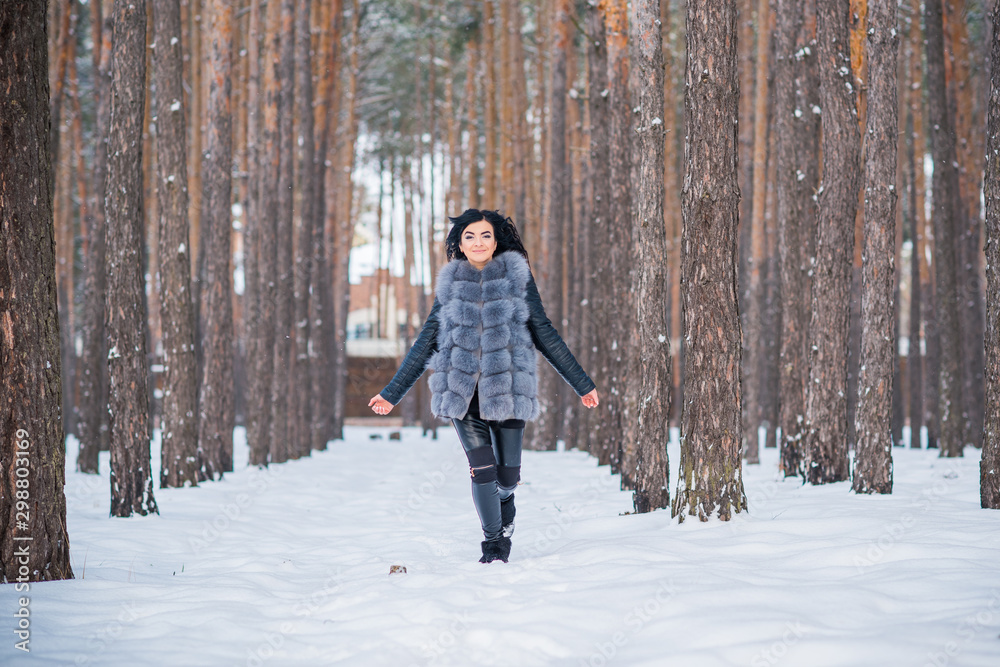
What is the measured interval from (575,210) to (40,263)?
51.1 ft

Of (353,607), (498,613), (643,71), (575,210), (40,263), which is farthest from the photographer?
(575,210)

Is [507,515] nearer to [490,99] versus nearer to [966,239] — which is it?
[966,239]

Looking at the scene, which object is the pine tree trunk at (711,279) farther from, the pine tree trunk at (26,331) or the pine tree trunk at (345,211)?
the pine tree trunk at (345,211)

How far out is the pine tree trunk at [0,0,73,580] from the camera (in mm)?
3984

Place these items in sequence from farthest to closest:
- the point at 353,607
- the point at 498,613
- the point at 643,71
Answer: the point at 643,71
the point at 353,607
the point at 498,613

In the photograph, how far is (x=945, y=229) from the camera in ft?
39.4

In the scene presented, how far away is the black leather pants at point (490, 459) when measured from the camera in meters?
4.61

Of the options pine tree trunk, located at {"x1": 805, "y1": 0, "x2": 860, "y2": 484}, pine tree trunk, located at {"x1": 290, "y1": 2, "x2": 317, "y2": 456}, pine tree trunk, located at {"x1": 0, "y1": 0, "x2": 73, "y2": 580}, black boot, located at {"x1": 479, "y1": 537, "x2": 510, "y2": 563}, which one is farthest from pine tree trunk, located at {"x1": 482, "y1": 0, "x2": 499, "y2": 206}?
pine tree trunk, located at {"x1": 0, "y1": 0, "x2": 73, "y2": 580}

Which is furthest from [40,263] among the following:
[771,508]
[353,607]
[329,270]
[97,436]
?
[329,270]

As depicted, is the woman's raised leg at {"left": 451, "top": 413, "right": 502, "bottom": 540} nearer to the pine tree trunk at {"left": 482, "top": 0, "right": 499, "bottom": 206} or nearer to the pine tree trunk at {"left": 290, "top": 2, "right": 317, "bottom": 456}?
the pine tree trunk at {"left": 290, "top": 2, "right": 317, "bottom": 456}

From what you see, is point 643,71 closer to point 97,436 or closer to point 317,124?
point 97,436

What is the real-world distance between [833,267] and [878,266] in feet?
3.85

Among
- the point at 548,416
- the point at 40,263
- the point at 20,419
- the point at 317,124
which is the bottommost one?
the point at 548,416

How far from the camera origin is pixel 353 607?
379 centimetres
